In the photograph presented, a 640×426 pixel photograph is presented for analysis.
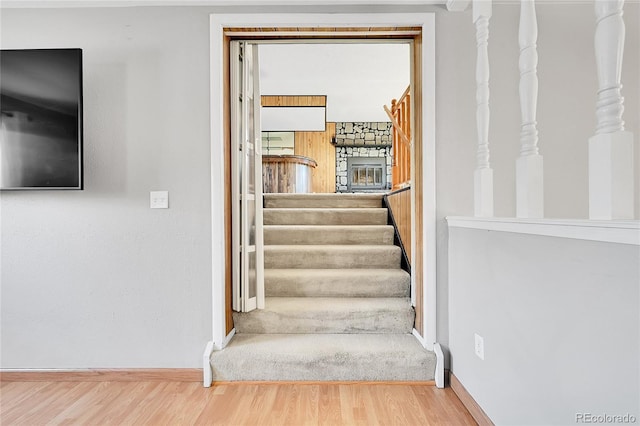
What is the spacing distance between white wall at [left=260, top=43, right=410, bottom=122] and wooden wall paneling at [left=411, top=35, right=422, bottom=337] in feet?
5.64

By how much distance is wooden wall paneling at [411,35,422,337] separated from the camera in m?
2.18

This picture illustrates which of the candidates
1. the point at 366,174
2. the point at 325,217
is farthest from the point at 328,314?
the point at 366,174

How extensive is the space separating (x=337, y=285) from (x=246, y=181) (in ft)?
3.37

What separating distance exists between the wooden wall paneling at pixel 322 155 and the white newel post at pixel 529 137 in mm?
7947

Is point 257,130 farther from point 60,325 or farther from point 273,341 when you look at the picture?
point 60,325

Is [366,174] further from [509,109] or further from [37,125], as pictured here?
[37,125]

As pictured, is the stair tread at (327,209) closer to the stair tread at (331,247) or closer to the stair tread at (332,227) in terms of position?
the stair tread at (332,227)

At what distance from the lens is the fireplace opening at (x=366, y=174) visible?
9398 millimetres

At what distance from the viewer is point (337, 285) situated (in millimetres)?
2695

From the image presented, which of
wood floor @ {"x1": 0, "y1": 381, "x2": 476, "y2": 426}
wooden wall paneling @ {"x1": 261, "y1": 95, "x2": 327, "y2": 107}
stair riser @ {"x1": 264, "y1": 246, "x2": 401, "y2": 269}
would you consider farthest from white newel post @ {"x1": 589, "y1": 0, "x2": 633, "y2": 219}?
wooden wall paneling @ {"x1": 261, "y1": 95, "x2": 327, "y2": 107}

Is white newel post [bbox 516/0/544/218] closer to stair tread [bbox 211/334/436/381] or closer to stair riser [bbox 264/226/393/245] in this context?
stair tread [bbox 211/334/436/381]

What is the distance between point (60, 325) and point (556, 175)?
10.1 ft

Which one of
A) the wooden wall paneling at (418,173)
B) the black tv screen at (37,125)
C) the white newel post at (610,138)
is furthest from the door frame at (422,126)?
the white newel post at (610,138)

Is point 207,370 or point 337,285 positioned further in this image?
point 337,285
